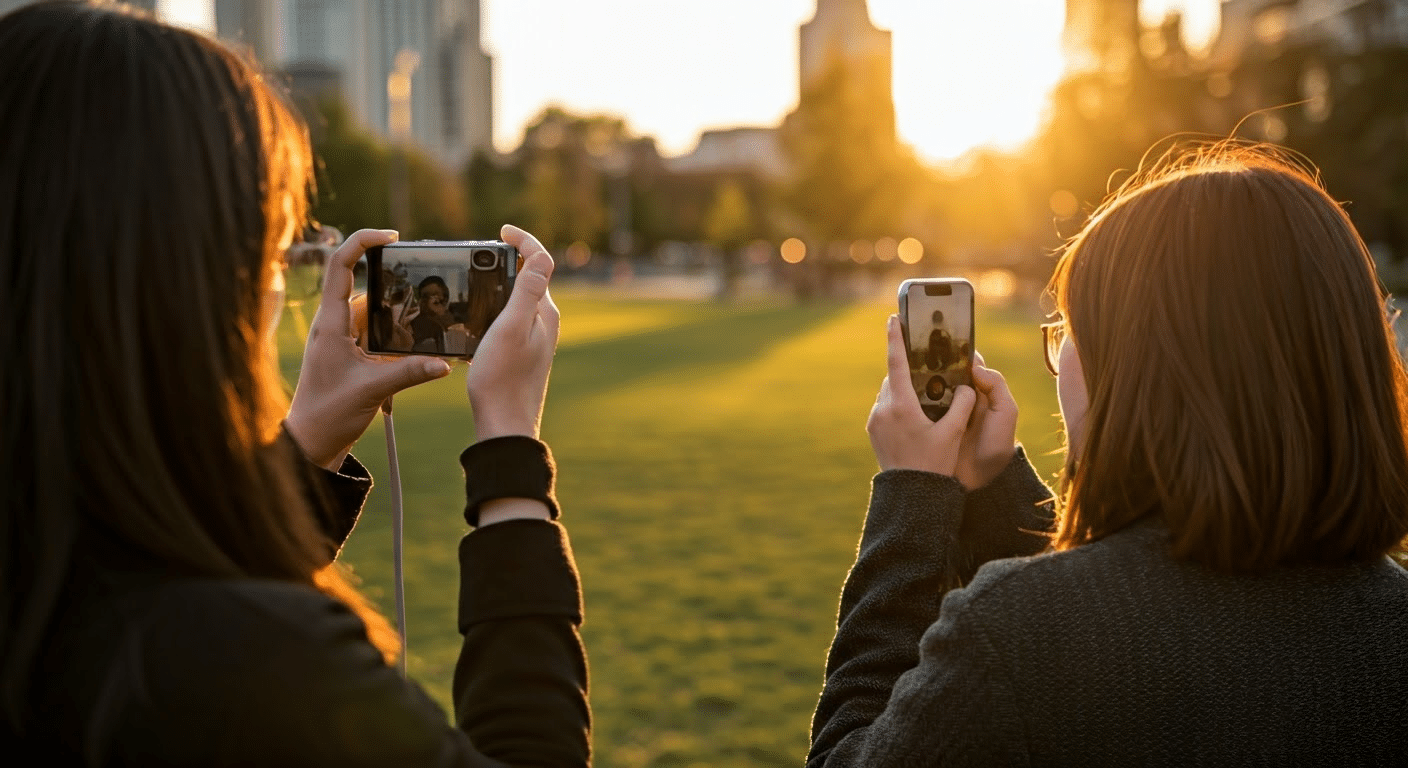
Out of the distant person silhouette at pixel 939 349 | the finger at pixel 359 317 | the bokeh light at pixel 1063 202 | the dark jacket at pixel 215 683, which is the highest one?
the bokeh light at pixel 1063 202

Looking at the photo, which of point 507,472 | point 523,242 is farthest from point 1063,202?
point 507,472

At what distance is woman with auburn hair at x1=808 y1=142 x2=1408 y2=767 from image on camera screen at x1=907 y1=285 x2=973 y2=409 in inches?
11.3

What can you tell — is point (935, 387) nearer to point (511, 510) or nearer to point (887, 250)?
point (511, 510)

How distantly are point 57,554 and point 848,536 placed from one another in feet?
23.4

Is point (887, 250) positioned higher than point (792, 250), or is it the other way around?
point (792, 250)

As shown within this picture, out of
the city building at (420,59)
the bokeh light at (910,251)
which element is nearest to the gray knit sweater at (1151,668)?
the bokeh light at (910,251)

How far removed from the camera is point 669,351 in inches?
926

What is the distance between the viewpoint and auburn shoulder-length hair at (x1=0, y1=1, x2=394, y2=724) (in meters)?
1.25

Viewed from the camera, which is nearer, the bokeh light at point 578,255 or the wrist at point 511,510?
the wrist at point 511,510

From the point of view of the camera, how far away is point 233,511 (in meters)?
1.33

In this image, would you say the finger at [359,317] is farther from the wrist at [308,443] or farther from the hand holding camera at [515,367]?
the hand holding camera at [515,367]

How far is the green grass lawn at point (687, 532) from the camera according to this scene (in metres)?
5.08

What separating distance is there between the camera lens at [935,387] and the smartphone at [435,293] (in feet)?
2.11

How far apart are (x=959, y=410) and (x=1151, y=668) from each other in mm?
550
